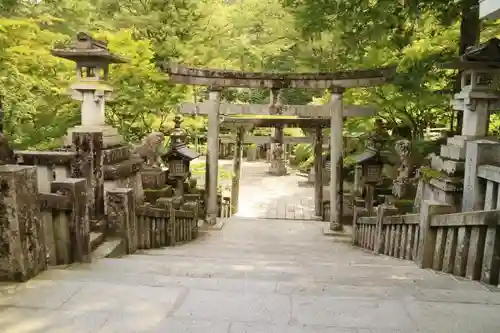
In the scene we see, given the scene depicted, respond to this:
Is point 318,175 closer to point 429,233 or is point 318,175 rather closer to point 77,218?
point 429,233

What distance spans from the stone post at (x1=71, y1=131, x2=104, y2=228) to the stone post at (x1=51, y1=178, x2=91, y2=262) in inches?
63.1

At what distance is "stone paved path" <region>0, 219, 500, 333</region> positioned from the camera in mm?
3070

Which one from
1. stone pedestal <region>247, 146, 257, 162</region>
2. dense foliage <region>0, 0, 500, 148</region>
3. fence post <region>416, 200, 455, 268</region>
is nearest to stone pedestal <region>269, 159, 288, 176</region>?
stone pedestal <region>247, 146, 257, 162</region>

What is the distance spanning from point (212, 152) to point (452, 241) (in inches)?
321

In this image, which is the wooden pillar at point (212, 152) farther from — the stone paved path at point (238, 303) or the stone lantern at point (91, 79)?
the stone paved path at point (238, 303)

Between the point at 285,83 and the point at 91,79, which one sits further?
the point at 285,83

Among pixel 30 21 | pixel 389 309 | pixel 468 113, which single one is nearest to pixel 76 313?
pixel 389 309

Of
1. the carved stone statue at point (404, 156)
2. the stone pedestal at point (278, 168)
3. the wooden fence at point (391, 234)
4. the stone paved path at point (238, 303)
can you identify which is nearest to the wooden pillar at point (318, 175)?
the carved stone statue at point (404, 156)

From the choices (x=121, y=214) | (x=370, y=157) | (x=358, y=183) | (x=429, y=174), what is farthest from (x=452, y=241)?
(x=358, y=183)

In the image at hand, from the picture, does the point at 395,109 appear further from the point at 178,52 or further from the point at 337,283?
the point at 337,283

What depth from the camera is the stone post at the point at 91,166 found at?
6609 mm

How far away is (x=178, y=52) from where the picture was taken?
16.0 meters

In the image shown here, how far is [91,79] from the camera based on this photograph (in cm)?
882

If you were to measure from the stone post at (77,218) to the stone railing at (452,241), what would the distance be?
4.03m
